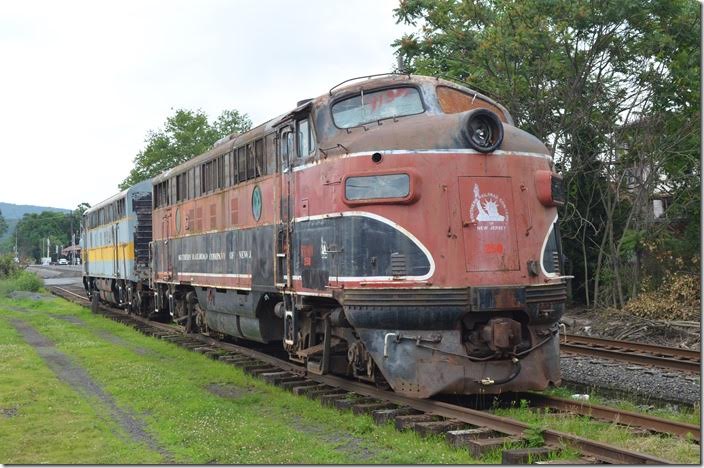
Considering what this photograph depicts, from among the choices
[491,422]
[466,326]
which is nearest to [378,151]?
[466,326]

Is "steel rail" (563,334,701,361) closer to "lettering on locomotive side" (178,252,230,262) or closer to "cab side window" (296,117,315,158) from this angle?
"cab side window" (296,117,315,158)

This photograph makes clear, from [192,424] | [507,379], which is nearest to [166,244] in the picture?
[192,424]

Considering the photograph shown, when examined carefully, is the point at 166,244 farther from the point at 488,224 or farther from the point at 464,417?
the point at 464,417

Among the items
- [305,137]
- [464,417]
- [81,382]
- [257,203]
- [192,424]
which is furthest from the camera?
[257,203]

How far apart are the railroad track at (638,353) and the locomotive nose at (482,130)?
182 inches

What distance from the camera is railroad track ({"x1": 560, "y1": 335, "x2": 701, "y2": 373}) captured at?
1230cm

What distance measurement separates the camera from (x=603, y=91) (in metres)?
20.2

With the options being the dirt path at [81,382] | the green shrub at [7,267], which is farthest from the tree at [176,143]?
the dirt path at [81,382]

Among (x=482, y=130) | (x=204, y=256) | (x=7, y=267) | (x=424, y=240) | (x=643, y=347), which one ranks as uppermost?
(x=482, y=130)

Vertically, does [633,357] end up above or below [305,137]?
below

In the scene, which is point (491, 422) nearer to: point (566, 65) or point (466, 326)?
point (466, 326)

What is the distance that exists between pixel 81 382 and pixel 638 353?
9.38 meters

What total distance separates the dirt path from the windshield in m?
4.52

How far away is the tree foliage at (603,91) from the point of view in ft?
61.6
